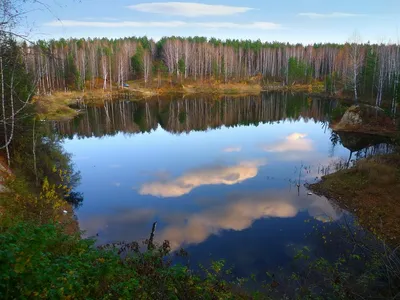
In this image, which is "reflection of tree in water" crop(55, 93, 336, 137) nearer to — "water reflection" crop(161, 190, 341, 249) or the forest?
the forest

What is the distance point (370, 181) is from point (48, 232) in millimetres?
23317

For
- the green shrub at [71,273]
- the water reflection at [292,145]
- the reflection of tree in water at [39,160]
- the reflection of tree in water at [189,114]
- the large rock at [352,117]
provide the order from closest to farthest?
1. the green shrub at [71,273]
2. the reflection of tree in water at [39,160]
3. the water reflection at [292,145]
4. the large rock at [352,117]
5. the reflection of tree in water at [189,114]

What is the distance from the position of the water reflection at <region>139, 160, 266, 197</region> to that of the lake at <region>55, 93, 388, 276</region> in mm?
87

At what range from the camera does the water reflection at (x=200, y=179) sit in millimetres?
25828

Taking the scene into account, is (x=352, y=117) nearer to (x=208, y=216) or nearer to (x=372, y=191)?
(x=372, y=191)

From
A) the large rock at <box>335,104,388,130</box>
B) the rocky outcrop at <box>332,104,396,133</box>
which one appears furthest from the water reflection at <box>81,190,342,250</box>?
the large rock at <box>335,104,388,130</box>

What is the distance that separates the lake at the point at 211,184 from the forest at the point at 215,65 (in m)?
31.0

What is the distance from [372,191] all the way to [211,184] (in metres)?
11.8

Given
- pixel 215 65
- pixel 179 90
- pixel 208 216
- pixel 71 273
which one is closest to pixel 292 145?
pixel 208 216

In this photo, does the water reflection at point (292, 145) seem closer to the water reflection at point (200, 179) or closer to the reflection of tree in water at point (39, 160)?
the water reflection at point (200, 179)

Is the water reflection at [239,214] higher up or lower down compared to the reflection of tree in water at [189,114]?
lower down

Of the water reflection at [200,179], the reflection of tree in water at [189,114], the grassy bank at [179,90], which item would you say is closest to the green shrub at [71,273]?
the water reflection at [200,179]

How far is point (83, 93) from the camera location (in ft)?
278

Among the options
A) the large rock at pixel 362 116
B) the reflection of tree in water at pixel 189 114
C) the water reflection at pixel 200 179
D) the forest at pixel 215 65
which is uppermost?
the forest at pixel 215 65
